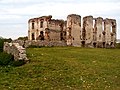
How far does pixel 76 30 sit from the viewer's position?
60406mm

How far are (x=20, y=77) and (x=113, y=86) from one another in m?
5.95

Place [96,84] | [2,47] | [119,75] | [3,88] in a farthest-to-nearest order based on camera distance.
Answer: [2,47]
[119,75]
[96,84]
[3,88]

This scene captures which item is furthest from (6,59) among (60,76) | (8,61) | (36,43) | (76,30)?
(76,30)

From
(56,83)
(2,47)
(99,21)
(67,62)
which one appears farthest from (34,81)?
(99,21)

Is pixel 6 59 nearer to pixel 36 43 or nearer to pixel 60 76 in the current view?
pixel 60 76

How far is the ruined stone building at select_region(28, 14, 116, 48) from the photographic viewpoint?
59906mm

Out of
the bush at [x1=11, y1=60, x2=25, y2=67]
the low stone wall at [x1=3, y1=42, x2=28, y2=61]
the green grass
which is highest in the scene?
the low stone wall at [x1=3, y1=42, x2=28, y2=61]

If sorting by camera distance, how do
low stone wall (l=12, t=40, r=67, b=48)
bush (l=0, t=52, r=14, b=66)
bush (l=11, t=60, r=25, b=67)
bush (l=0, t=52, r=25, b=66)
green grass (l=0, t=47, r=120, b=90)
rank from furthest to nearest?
low stone wall (l=12, t=40, r=67, b=48) → bush (l=0, t=52, r=14, b=66) → bush (l=0, t=52, r=25, b=66) → bush (l=11, t=60, r=25, b=67) → green grass (l=0, t=47, r=120, b=90)

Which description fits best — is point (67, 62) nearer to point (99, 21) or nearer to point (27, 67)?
point (27, 67)

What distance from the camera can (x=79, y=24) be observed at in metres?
60.7

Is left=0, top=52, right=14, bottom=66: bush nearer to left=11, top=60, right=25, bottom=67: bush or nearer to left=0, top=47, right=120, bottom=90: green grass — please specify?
left=11, top=60, right=25, bottom=67: bush

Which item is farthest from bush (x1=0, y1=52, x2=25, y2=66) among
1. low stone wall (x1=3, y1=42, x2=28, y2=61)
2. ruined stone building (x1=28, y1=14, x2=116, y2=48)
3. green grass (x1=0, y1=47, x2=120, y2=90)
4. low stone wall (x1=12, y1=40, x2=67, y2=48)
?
ruined stone building (x1=28, y1=14, x2=116, y2=48)

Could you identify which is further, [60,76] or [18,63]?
[18,63]

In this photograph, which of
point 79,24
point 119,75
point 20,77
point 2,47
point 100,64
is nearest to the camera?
point 20,77
